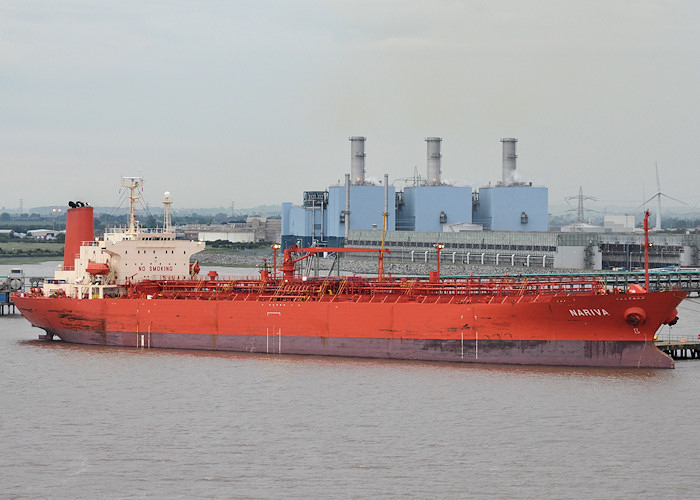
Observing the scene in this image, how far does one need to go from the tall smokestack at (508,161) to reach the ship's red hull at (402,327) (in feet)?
171

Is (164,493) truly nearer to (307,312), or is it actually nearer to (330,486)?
(330,486)

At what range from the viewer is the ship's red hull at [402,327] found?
27.0 m

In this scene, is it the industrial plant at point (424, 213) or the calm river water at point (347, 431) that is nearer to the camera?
the calm river water at point (347, 431)

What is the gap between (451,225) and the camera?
78688 mm

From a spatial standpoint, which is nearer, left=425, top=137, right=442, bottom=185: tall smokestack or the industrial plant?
the industrial plant

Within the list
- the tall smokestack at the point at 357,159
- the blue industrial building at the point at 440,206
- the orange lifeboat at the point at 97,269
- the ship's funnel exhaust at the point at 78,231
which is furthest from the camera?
the tall smokestack at the point at 357,159

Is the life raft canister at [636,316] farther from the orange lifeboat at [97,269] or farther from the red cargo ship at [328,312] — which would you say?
the orange lifeboat at [97,269]

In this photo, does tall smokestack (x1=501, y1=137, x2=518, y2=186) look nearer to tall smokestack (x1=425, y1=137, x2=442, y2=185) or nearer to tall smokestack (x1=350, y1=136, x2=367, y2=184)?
tall smokestack (x1=425, y1=137, x2=442, y2=185)

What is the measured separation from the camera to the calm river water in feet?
57.6

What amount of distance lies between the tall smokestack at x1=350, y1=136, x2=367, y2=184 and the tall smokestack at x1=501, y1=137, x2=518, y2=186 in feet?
39.9

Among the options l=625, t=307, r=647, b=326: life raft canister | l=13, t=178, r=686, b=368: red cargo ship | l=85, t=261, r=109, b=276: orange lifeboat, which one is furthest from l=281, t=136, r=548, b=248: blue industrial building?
l=625, t=307, r=647, b=326: life raft canister

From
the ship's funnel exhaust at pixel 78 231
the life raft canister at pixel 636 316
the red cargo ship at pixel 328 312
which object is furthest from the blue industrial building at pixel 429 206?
the life raft canister at pixel 636 316

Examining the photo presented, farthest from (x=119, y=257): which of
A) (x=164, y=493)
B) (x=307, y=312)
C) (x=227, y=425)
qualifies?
(x=164, y=493)

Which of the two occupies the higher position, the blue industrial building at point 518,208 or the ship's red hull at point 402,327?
the blue industrial building at point 518,208
